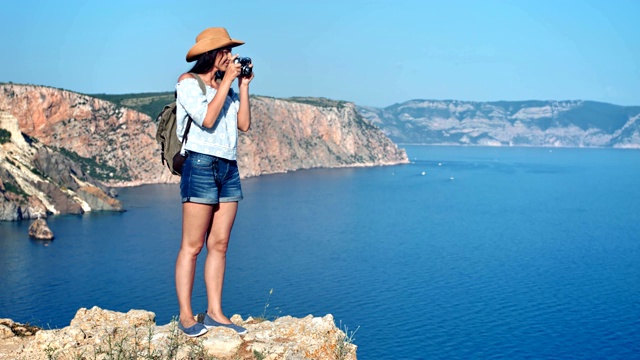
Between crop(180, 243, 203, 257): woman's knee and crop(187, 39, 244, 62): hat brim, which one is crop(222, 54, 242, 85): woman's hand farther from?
crop(180, 243, 203, 257): woman's knee

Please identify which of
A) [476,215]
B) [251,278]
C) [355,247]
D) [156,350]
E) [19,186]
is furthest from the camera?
[476,215]

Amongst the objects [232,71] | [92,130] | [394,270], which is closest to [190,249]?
[232,71]

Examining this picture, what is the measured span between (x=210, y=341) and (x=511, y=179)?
161 metres

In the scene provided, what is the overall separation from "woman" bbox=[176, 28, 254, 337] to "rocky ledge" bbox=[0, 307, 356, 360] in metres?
0.24

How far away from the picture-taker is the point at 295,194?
132 meters

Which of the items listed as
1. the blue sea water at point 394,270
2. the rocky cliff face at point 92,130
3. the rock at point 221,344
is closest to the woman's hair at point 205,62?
the rock at point 221,344

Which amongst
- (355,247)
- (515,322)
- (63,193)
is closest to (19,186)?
(63,193)

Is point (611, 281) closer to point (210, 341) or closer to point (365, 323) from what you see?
point (365, 323)

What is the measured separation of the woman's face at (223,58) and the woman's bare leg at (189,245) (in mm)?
1518

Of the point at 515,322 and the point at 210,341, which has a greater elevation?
the point at 210,341

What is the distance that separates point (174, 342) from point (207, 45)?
3116mm

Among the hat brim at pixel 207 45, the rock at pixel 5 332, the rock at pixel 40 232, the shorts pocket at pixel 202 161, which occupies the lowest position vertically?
the rock at pixel 40 232

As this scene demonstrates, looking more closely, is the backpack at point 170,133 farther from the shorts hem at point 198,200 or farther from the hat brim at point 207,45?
the shorts hem at point 198,200

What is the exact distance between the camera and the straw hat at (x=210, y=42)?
8.38 metres
